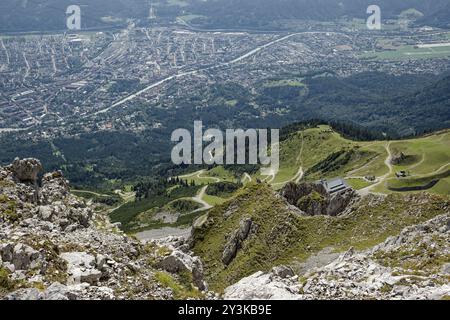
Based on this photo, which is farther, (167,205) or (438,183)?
(167,205)

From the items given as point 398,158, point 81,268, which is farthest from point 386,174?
point 81,268

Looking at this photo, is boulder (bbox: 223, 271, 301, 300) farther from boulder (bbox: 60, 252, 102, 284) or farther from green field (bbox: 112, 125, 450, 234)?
green field (bbox: 112, 125, 450, 234)

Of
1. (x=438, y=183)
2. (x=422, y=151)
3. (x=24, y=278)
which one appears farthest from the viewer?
(x=422, y=151)

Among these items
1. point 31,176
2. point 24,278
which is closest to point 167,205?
point 31,176

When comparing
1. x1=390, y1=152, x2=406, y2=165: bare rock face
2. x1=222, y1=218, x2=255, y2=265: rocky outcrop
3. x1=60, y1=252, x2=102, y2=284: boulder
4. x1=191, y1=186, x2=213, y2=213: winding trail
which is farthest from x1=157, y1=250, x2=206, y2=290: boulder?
x1=191, y1=186, x2=213, y2=213: winding trail

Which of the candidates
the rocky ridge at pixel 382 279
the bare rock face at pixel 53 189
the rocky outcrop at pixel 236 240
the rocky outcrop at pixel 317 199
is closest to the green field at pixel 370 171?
the rocky outcrop at pixel 317 199
